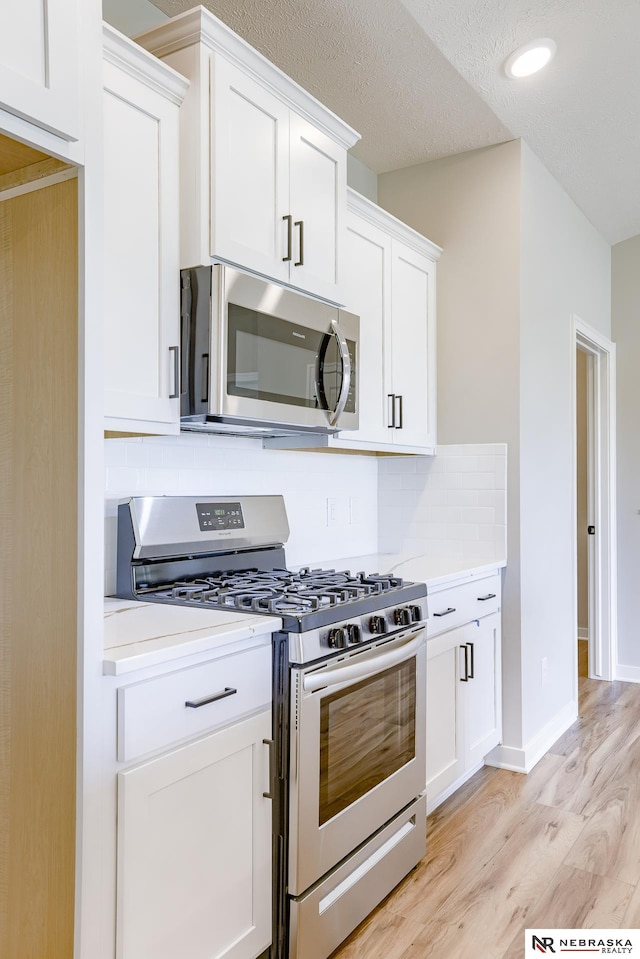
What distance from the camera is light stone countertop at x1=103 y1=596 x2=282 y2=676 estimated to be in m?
1.39

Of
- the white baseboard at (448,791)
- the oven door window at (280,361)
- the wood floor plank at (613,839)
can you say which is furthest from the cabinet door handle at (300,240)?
the wood floor plank at (613,839)

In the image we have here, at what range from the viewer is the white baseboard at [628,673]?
177 inches

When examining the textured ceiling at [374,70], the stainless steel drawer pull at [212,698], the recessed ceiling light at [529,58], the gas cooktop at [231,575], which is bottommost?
the stainless steel drawer pull at [212,698]

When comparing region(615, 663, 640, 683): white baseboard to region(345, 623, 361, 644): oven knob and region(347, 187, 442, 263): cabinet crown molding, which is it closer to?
region(347, 187, 442, 263): cabinet crown molding

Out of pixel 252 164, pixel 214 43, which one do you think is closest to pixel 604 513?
pixel 252 164

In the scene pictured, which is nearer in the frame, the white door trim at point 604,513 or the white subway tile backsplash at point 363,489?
the white subway tile backsplash at point 363,489

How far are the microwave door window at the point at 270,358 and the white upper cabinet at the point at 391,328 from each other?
1.26 ft

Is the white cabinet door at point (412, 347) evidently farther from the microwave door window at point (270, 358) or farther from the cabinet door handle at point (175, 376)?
the cabinet door handle at point (175, 376)

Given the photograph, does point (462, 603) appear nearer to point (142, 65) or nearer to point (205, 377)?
point (205, 377)

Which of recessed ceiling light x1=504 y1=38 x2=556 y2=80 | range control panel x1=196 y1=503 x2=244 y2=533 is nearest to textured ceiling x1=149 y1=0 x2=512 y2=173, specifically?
recessed ceiling light x1=504 y1=38 x2=556 y2=80

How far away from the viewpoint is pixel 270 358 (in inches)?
83.1

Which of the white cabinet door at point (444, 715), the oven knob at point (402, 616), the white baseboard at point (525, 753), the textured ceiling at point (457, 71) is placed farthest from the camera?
the white baseboard at point (525, 753)

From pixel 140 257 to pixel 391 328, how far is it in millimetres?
1397

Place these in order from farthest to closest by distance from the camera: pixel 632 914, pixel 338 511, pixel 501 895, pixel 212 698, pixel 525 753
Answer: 1. pixel 338 511
2. pixel 525 753
3. pixel 501 895
4. pixel 632 914
5. pixel 212 698
